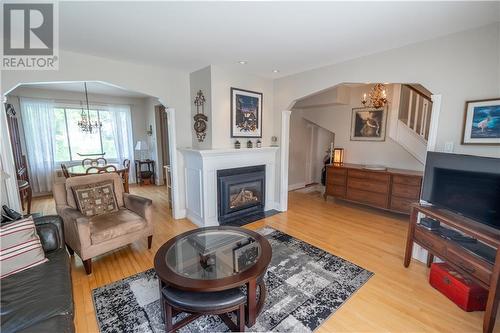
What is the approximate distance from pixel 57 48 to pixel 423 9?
3.89 m

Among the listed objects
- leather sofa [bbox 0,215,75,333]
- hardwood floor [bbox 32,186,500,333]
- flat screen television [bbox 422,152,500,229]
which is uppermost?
flat screen television [bbox 422,152,500,229]

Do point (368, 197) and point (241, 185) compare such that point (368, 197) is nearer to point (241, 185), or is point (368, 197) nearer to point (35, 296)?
point (241, 185)

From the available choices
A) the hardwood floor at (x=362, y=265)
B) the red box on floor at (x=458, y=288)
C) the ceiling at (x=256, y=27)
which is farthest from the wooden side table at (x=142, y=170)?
the red box on floor at (x=458, y=288)

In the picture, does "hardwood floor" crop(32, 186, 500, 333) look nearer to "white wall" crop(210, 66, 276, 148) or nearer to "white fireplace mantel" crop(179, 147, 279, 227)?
"white fireplace mantel" crop(179, 147, 279, 227)

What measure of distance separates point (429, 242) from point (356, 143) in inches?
123

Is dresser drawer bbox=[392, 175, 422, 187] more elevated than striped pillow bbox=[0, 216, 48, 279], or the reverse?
dresser drawer bbox=[392, 175, 422, 187]

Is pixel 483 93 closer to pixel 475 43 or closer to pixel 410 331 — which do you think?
pixel 475 43

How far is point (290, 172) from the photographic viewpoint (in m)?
5.98

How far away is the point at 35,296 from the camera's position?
1466mm

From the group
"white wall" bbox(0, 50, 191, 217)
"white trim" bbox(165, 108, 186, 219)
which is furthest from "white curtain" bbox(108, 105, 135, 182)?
"white wall" bbox(0, 50, 191, 217)

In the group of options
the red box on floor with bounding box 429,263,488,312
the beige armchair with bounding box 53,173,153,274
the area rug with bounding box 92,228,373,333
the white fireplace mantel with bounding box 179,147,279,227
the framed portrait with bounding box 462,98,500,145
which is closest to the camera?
the area rug with bounding box 92,228,373,333

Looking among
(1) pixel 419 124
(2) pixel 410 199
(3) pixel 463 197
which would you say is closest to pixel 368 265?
(3) pixel 463 197

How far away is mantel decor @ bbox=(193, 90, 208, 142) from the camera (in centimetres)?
366

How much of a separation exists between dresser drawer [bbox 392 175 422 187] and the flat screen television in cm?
147
